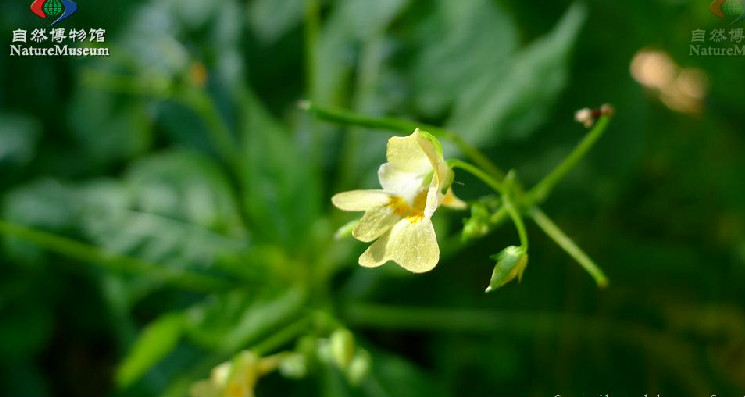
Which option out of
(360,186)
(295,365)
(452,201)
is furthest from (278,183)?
(452,201)

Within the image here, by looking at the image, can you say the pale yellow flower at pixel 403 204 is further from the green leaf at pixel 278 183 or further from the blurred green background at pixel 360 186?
the green leaf at pixel 278 183

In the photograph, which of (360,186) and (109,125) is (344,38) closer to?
(360,186)

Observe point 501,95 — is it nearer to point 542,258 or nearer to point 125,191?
point 542,258

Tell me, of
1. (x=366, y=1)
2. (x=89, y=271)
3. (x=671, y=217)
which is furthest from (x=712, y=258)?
(x=89, y=271)

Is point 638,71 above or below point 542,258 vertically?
above

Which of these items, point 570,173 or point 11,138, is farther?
point 11,138

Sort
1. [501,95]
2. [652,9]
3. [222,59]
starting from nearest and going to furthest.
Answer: [501,95], [652,9], [222,59]

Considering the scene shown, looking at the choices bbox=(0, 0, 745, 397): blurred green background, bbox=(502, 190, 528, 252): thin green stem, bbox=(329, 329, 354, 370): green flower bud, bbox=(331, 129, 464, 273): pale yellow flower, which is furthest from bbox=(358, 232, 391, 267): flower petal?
bbox=(0, 0, 745, 397): blurred green background
